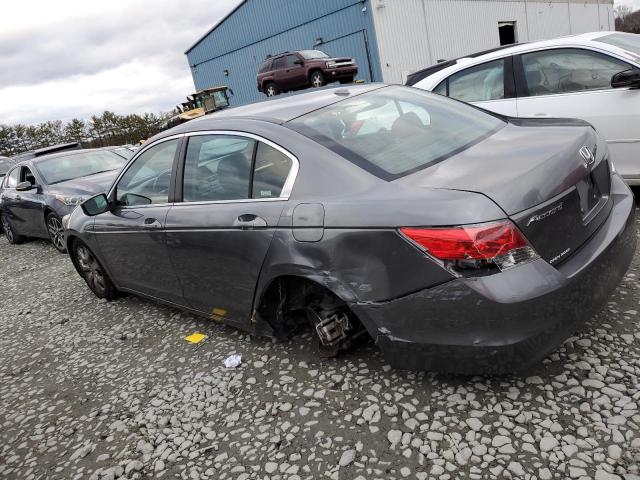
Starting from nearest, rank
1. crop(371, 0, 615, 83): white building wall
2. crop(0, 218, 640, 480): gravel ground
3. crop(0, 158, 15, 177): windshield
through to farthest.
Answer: crop(0, 218, 640, 480): gravel ground < crop(0, 158, 15, 177): windshield < crop(371, 0, 615, 83): white building wall

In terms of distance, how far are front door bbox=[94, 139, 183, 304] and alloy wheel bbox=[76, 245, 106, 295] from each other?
494 mm

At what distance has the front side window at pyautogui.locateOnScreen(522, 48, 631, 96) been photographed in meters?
4.30

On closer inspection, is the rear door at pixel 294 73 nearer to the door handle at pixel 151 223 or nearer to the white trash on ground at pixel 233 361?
the door handle at pixel 151 223

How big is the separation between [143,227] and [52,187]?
4.75 meters

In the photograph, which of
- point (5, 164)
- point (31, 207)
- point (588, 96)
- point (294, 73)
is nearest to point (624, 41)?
point (588, 96)

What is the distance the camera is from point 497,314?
6.64ft

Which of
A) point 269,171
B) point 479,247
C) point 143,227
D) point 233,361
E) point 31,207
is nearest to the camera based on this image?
point 479,247

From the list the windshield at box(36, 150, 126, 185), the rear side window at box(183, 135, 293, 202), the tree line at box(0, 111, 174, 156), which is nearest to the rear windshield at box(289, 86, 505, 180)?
the rear side window at box(183, 135, 293, 202)

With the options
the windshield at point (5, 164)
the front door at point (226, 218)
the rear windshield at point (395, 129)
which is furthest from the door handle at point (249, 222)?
the windshield at point (5, 164)

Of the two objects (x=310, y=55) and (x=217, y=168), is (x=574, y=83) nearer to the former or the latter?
(x=217, y=168)

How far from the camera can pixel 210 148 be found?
10.5 feet

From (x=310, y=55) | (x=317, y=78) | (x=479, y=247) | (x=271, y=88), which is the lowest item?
(x=479, y=247)

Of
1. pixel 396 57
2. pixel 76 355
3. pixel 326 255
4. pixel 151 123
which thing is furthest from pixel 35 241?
pixel 151 123

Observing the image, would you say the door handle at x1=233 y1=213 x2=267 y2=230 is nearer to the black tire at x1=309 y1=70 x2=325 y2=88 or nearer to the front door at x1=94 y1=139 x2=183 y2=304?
the front door at x1=94 y1=139 x2=183 y2=304
